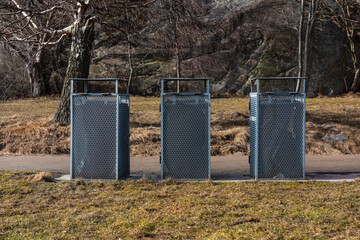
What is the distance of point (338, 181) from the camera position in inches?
317

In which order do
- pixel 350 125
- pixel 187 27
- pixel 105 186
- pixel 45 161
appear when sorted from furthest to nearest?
1. pixel 350 125
2. pixel 187 27
3. pixel 45 161
4. pixel 105 186

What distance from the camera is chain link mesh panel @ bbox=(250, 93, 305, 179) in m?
8.22

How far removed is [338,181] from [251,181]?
4.97 feet

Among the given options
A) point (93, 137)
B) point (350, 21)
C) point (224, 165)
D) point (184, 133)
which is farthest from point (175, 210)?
point (350, 21)

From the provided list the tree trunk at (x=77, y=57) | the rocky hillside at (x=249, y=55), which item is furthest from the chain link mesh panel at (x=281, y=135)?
the rocky hillside at (x=249, y=55)

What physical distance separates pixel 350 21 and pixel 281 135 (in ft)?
67.2

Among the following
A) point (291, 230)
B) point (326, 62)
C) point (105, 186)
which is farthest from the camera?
point (326, 62)

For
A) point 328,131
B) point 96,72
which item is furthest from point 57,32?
point 96,72

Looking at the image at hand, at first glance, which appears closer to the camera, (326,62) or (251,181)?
(251,181)

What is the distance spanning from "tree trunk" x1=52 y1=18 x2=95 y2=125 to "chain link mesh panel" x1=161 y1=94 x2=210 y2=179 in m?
5.65

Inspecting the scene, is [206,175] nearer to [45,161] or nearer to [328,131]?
[45,161]

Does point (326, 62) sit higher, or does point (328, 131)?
point (326, 62)

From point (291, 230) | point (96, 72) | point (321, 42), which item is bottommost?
point (291, 230)

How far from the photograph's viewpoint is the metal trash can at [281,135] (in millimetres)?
8219
